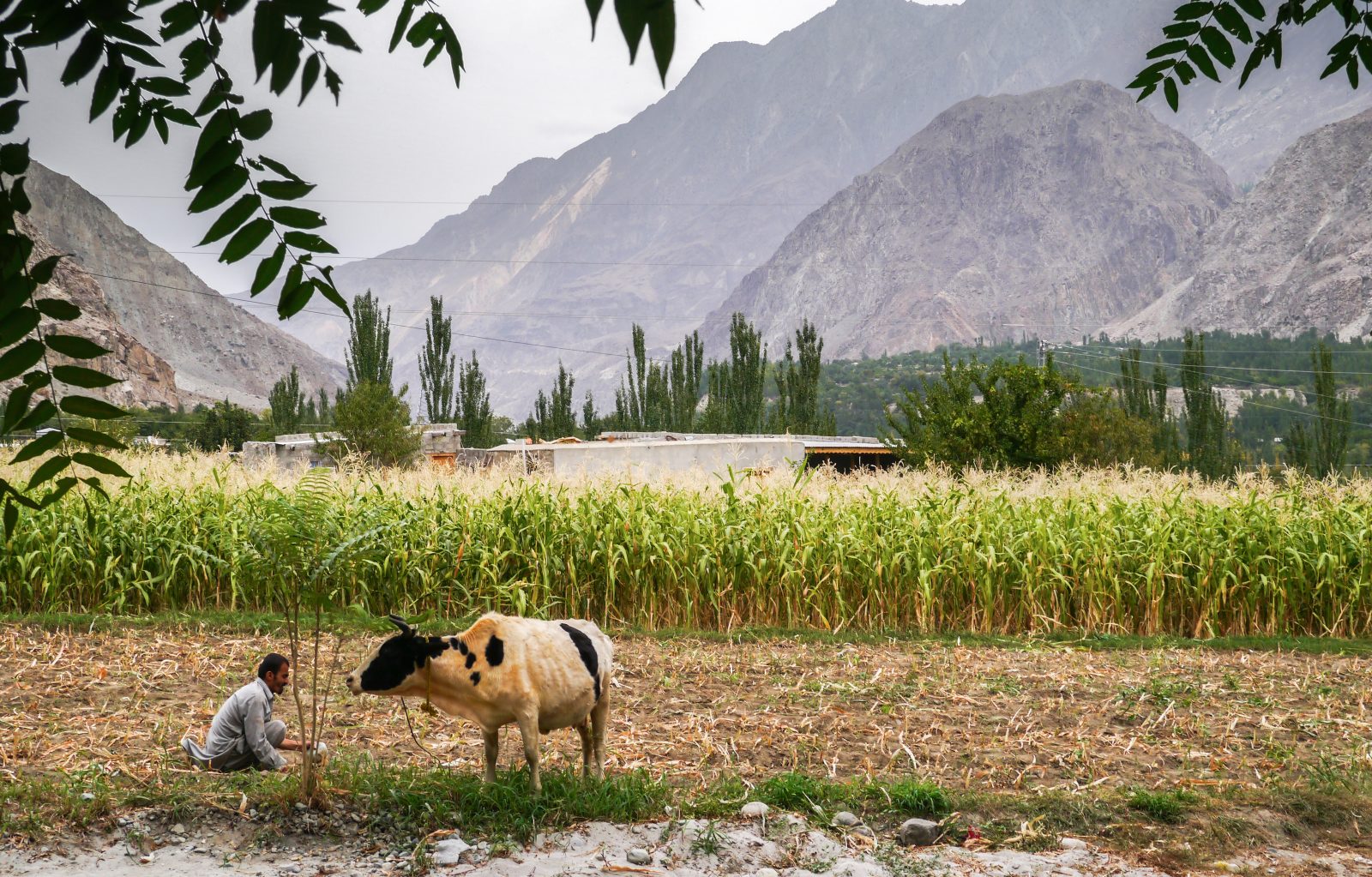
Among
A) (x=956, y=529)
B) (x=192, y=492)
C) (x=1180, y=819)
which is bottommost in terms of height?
(x=1180, y=819)

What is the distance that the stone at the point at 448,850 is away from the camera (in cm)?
410

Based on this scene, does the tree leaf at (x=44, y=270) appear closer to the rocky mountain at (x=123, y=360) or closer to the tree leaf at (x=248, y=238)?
the tree leaf at (x=248, y=238)

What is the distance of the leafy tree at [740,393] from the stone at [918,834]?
110 feet

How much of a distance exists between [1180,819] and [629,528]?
623cm

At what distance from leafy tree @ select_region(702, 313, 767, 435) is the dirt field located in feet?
97.0

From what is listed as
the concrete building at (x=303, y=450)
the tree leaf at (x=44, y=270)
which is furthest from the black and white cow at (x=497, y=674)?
the concrete building at (x=303, y=450)

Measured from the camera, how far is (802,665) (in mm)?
8117

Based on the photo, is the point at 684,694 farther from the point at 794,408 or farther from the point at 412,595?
the point at 794,408

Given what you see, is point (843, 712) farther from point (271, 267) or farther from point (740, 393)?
point (740, 393)

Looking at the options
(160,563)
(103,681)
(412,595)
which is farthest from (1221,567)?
(160,563)

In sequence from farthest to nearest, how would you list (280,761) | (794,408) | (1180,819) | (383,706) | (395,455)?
Result: (794,408) → (395,455) → (383,706) → (280,761) → (1180,819)

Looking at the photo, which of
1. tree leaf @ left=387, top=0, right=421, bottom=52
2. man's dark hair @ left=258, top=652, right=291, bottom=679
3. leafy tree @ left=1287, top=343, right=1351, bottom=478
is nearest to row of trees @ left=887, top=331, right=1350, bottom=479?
leafy tree @ left=1287, top=343, right=1351, bottom=478

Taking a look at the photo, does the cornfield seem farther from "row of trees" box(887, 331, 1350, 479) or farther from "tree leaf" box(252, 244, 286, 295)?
"tree leaf" box(252, 244, 286, 295)

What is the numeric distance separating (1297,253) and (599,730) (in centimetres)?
15768
